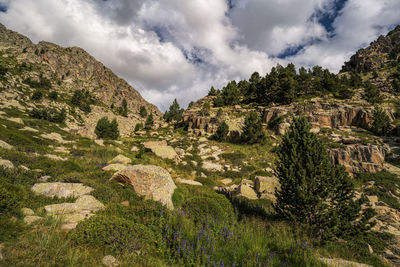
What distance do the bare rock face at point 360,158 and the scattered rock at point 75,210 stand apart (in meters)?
28.2

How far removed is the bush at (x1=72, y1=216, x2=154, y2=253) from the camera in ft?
13.3

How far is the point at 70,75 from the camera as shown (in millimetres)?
120062

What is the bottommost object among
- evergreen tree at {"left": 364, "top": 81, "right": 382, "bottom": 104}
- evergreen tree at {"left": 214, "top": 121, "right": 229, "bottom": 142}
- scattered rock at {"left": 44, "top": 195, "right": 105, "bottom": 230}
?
scattered rock at {"left": 44, "top": 195, "right": 105, "bottom": 230}

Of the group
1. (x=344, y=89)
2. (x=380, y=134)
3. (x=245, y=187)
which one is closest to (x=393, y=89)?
(x=344, y=89)

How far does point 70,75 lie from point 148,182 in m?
152

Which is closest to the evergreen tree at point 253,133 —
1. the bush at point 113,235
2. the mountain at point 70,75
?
the bush at point 113,235

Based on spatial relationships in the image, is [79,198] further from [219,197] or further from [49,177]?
[219,197]

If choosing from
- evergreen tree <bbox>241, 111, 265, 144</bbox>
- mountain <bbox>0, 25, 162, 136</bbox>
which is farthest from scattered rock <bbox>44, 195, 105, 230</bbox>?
mountain <bbox>0, 25, 162, 136</bbox>

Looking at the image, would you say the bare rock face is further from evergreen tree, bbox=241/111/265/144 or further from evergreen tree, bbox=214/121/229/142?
evergreen tree, bbox=214/121/229/142

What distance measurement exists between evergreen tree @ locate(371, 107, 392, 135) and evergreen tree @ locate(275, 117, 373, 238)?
3752 centimetres

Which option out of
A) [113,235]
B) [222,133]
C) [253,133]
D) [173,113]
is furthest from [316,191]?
[173,113]

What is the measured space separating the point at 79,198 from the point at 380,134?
48.9m

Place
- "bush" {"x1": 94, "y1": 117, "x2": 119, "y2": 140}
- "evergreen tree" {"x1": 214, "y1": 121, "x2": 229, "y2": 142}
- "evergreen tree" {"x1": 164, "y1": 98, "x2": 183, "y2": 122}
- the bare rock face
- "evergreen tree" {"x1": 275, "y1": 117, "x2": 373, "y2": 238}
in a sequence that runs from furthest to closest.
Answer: "evergreen tree" {"x1": 164, "y1": 98, "x2": 183, "y2": 122}
"bush" {"x1": 94, "y1": 117, "x2": 119, "y2": 140}
"evergreen tree" {"x1": 214, "y1": 121, "x2": 229, "y2": 142}
the bare rock face
"evergreen tree" {"x1": 275, "y1": 117, "x2": 373, "y2": 238}

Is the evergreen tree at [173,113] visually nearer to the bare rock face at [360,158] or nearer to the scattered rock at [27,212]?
the bare rock face at [360,158]
